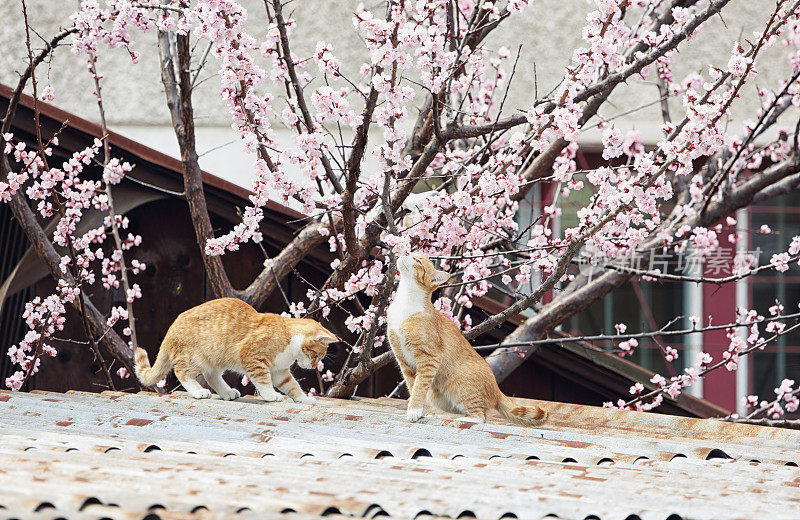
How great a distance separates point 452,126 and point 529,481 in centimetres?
258

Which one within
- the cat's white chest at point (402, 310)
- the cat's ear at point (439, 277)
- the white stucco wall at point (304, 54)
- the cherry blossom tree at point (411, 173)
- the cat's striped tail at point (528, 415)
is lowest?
the cat's striped tail at point (528, 415)

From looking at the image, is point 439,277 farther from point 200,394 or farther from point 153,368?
point 153,368

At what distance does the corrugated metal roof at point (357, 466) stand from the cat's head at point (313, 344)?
333 millimetres

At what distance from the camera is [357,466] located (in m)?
1.98

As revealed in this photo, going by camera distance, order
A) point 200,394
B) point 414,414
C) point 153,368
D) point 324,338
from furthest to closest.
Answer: point 153,368 < point 200,394 < point 324,338 < point 414,414

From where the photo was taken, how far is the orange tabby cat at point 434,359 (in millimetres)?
3334

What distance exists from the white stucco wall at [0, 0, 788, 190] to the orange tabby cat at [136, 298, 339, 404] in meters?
4.35

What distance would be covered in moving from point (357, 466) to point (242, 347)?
181cm

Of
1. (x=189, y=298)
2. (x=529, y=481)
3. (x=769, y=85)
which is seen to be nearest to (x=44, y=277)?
(x=189, y=298)

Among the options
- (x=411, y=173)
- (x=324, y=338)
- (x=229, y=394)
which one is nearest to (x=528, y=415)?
(x=324, y=338)

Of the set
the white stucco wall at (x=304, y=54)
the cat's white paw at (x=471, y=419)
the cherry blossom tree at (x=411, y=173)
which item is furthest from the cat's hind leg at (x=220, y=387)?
the white stucco wall at (x=304, y=54)

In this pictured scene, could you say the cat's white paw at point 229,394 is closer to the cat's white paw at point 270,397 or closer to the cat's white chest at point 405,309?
the cat's white paw at point 270,397

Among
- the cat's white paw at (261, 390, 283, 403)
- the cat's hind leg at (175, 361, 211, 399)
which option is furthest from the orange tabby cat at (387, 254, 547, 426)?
the cat's hind leg at (175, 361, 211, 399)

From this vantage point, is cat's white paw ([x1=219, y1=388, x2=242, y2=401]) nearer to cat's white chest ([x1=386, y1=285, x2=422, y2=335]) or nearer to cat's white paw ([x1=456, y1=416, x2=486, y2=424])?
cat's white chest ([x1=386, y1=285, x2=422, y2=335])
